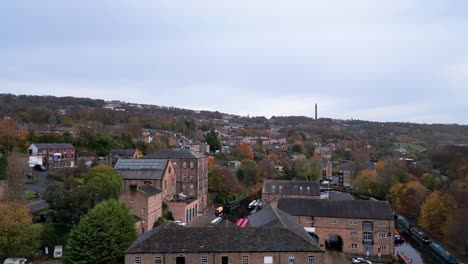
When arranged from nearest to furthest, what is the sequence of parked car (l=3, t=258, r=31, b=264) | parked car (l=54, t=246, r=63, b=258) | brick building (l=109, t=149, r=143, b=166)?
1. parked car (l=3, t=258, r=31, b=264)
2. parked car (l=54, t=246, r=63, b=258)
3. brick building (l=109, t=149, r=143, b=166)

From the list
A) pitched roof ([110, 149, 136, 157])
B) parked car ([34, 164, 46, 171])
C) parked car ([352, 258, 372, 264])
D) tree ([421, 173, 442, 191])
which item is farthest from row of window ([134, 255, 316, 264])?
tree ([421, 173, 442, 191])

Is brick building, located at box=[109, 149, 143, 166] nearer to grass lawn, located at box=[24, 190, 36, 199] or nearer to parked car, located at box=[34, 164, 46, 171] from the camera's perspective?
parked car, located at box=[34, 164, 46, 171]

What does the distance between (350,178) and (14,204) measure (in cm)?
6536

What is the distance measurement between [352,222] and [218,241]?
15095mm

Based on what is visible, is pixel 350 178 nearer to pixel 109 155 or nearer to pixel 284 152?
pixel 284 152

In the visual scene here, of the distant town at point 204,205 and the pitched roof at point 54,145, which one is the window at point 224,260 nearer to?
the distant town at point 204,205

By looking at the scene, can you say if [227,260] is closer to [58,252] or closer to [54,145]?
[58,252]

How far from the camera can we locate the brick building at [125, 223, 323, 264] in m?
21.7

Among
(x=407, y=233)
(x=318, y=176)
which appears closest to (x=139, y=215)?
(x=407, y=233)

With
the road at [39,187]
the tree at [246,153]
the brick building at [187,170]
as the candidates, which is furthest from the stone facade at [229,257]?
the tree at [246,153]

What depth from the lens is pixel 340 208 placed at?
34438 mm

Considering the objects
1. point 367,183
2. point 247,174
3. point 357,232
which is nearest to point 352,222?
point 357,232

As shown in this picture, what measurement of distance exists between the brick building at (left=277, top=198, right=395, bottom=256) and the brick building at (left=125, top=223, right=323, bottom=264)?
459 inches

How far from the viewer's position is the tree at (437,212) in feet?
128
